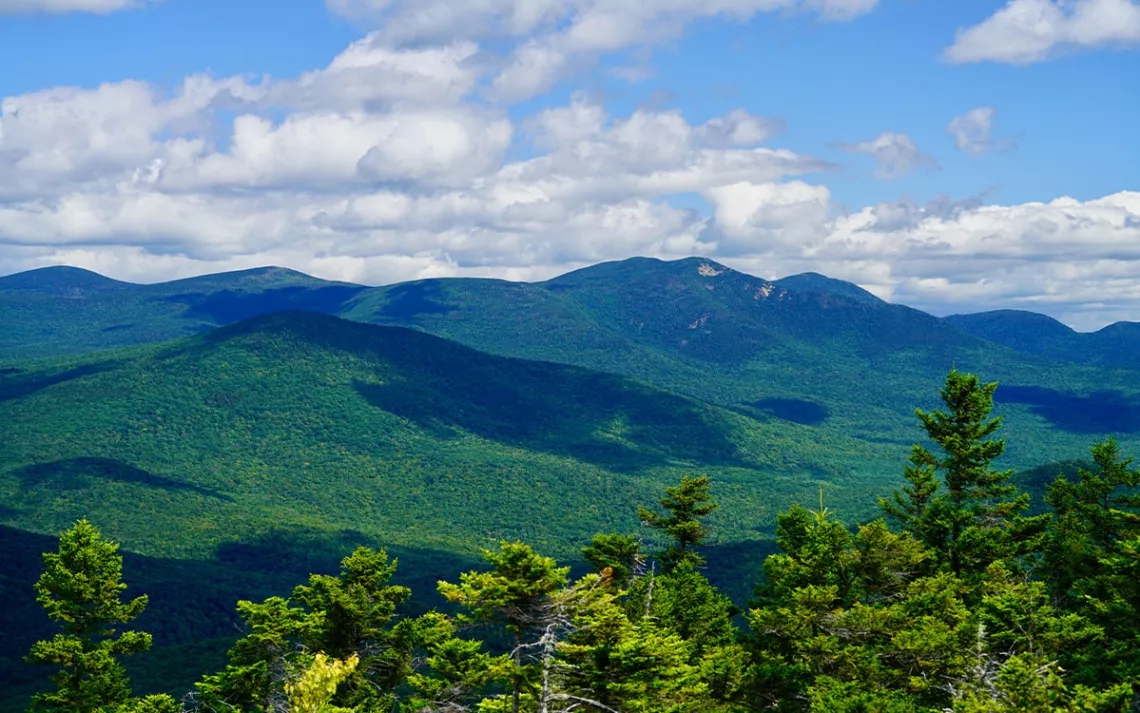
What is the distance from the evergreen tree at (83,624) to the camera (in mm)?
57000

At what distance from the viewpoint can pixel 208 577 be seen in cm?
17400

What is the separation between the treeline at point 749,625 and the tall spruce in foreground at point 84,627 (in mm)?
117

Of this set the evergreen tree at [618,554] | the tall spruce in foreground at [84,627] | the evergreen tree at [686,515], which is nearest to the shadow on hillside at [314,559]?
the evergreen tree at [618,554]

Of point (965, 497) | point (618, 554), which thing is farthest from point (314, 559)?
point (965, 497)

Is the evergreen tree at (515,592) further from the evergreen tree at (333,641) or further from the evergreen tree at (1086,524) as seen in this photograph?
the evergreen tree at (1086,524)

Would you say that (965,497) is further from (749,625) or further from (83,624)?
(83,624)

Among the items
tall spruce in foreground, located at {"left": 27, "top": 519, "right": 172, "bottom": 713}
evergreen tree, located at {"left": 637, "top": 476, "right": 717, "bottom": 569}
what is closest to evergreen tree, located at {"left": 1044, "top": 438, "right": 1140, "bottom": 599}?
evergreen tree, located at {"left": 637, "top": 476, "right": 717, "bottom": 569}

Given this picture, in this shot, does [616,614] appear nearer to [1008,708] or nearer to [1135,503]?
[1008,708]

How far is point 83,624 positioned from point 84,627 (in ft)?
0.59

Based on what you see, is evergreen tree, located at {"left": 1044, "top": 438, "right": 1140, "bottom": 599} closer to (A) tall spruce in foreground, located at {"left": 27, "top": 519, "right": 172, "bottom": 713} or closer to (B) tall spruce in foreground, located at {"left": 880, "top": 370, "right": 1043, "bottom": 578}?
(B) tall spruce in foreground, located at {"left": 880, "top": 370, "right": 1043, "bottom": 578}

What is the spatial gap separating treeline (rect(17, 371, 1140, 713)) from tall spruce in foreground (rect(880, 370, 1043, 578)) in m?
0.14

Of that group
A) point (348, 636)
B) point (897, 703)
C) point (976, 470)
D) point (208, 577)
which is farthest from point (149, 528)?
point (897, 703)

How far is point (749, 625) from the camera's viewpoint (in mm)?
56688

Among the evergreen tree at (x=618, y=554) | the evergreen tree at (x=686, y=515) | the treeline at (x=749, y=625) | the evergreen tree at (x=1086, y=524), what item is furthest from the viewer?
the evergreen tree at (x=686, y=515)
